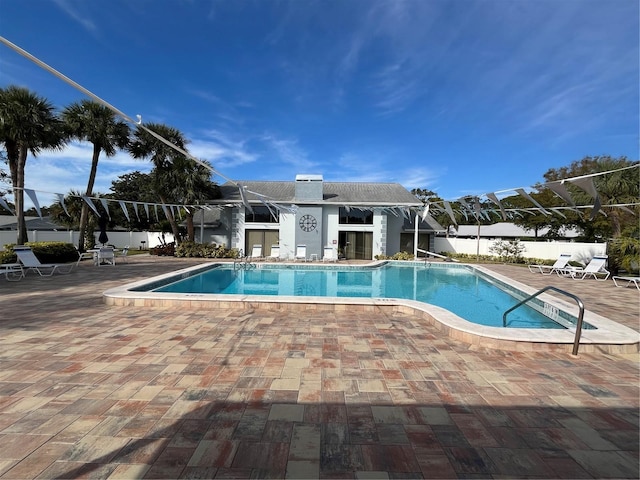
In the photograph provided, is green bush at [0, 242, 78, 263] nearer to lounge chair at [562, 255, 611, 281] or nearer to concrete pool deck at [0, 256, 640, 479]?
concrete pool deck at [0, 256, 640, 479]

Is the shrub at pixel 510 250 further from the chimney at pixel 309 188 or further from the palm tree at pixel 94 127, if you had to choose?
the palm tree at pixel 94 127

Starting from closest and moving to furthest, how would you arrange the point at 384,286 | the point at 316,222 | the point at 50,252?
the point at 384,286, the point at 50,252, the point at 316,222

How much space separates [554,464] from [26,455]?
3.75 metres

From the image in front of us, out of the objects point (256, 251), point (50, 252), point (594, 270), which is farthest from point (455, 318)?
point (50, 252)

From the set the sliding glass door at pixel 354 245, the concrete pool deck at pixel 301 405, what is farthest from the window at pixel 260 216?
the concrete pool deck at pixel 301 405

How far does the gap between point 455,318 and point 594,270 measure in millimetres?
10369

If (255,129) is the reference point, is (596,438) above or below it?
below

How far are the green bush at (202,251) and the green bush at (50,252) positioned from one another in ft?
16.7

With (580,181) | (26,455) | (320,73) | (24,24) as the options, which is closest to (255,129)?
(320,73)

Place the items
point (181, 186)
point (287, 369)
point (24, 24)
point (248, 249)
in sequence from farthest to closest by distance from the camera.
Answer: point (248, 249) < point (181, 186) < point (24, 24) < point (287, 369)

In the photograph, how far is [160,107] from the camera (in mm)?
15109

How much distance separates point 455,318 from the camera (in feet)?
17.2

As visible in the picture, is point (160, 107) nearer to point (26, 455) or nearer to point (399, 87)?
point (399, 87)

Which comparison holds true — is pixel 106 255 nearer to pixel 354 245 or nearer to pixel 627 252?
pixel 354 245
